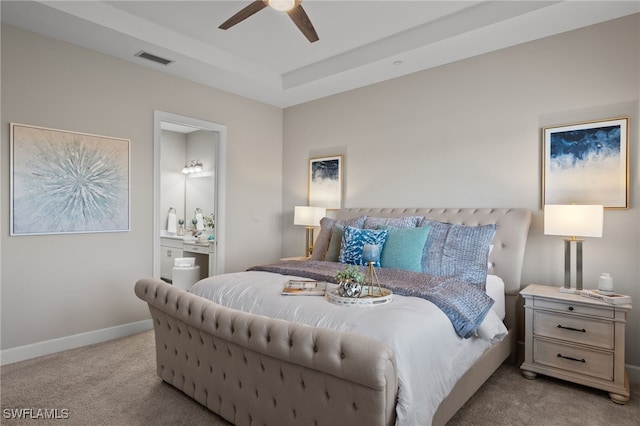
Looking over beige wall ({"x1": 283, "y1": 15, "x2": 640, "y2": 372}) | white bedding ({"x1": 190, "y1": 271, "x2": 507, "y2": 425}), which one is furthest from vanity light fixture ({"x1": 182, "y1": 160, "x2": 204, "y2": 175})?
white bedding ({"x1": 190, "y1": 271, "x2": 507, "y2": 425})

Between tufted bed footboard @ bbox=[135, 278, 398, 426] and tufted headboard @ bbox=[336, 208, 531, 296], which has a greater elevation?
tufted headboard @ bbox=[336, 208, 531, 296]

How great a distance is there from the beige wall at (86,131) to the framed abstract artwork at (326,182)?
1156mm

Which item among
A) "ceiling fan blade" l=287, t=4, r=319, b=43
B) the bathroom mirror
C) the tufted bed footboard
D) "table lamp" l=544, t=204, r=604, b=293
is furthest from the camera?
the bathroom mirror

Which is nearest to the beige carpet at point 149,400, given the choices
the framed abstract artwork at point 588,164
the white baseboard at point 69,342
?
the white baseboard at point 69,342

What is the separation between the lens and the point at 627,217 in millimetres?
2773

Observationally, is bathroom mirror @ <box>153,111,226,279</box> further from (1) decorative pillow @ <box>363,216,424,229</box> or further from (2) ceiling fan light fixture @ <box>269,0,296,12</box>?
(2) ceiling fan light fixture @ <box>269,0,296,12</box>

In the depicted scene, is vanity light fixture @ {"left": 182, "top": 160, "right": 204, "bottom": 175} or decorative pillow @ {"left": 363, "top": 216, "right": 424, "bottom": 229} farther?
vanity light fixture @ {"left": 182, "top": 160, "right": 204, "bottom": 175}

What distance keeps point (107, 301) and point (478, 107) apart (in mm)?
4125

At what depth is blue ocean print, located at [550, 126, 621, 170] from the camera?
2.83 metres

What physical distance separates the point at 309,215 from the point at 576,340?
2.93 m

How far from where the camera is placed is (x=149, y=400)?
2404 millimetres

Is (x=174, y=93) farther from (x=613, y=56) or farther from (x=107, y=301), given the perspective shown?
(x=613, y=56)

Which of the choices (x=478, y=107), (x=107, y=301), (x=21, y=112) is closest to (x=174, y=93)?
(x=21, y=112)

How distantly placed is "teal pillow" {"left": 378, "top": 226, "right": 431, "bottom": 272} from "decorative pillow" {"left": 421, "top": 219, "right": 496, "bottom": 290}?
8 centimetres
